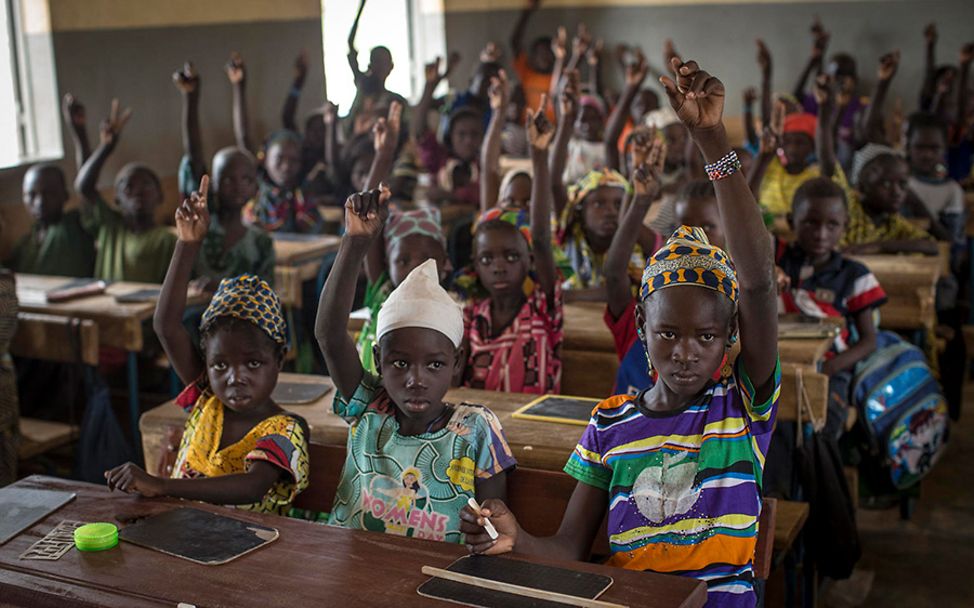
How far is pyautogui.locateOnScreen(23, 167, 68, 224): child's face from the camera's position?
5.29 metres

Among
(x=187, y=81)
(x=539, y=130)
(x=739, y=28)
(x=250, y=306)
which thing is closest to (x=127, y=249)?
(x=187, y=81)

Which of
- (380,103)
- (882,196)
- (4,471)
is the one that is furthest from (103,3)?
Answer: (882,196)

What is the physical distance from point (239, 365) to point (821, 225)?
2.14m

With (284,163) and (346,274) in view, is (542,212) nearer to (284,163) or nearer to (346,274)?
(346,274)

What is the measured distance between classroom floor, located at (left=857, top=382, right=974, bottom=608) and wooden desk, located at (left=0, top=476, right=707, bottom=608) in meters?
2.13

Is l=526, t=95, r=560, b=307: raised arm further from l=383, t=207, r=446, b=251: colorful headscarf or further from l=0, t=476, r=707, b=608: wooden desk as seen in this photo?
l=0, t=476, r=707, b=608: wooden desk

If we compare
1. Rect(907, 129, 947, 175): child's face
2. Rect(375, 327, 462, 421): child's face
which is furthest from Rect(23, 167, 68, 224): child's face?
Rect(907, 129, 947, 175): child's face

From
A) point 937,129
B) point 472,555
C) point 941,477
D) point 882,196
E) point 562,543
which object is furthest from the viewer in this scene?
point 937,129

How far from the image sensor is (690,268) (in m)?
1.91

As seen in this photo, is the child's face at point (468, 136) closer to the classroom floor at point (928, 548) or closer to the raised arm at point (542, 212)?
the classroom floor at point (928, 548)

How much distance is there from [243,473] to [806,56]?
9.56 m

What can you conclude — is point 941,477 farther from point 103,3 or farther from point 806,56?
point 806,56

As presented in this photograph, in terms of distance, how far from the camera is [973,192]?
6.85 metres

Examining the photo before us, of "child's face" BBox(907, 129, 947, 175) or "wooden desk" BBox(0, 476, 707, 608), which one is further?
"child's face" BBox(907, 129, 947, 175)
